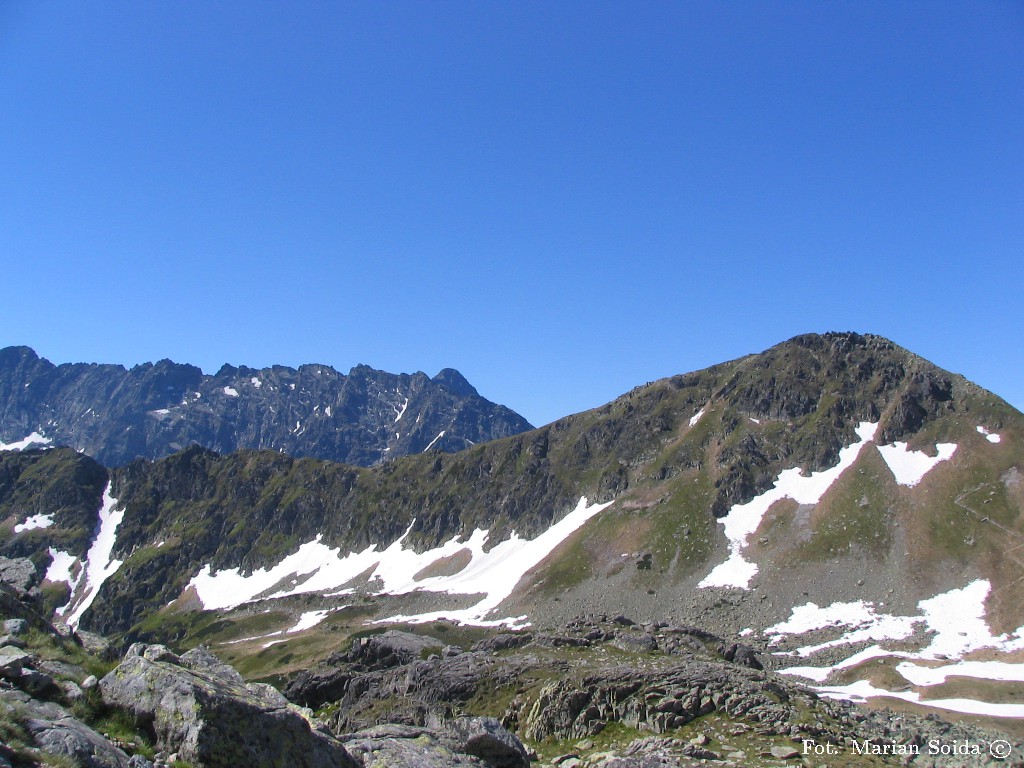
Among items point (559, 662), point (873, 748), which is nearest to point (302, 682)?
point (559, 662)

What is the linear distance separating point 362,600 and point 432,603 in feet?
87.1

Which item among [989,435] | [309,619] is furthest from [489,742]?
[309,619]

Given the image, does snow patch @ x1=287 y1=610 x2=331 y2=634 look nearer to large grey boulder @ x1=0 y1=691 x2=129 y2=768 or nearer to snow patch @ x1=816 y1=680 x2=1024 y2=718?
snow patch @ x1=816 y1=680 x2=1024 y2=718

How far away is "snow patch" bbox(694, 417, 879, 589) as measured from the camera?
158 meters

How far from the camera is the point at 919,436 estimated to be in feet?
560

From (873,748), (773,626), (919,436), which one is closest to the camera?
(873,748)

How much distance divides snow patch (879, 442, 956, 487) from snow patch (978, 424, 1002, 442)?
22.5 ft

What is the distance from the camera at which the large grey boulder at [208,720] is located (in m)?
13.6

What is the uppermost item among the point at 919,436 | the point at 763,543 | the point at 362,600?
the point at 919,436

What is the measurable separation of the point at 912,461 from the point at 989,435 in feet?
58.5

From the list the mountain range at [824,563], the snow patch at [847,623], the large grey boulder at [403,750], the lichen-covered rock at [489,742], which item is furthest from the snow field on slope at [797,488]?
the large grey boulder at [403,750]

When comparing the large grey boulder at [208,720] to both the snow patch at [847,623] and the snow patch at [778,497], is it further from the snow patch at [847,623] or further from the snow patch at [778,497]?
the snow patch at [778,497]

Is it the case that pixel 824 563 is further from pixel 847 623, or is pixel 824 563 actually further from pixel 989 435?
pixel 989 435

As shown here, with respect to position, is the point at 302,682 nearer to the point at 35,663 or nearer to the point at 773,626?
the point at 35,663
